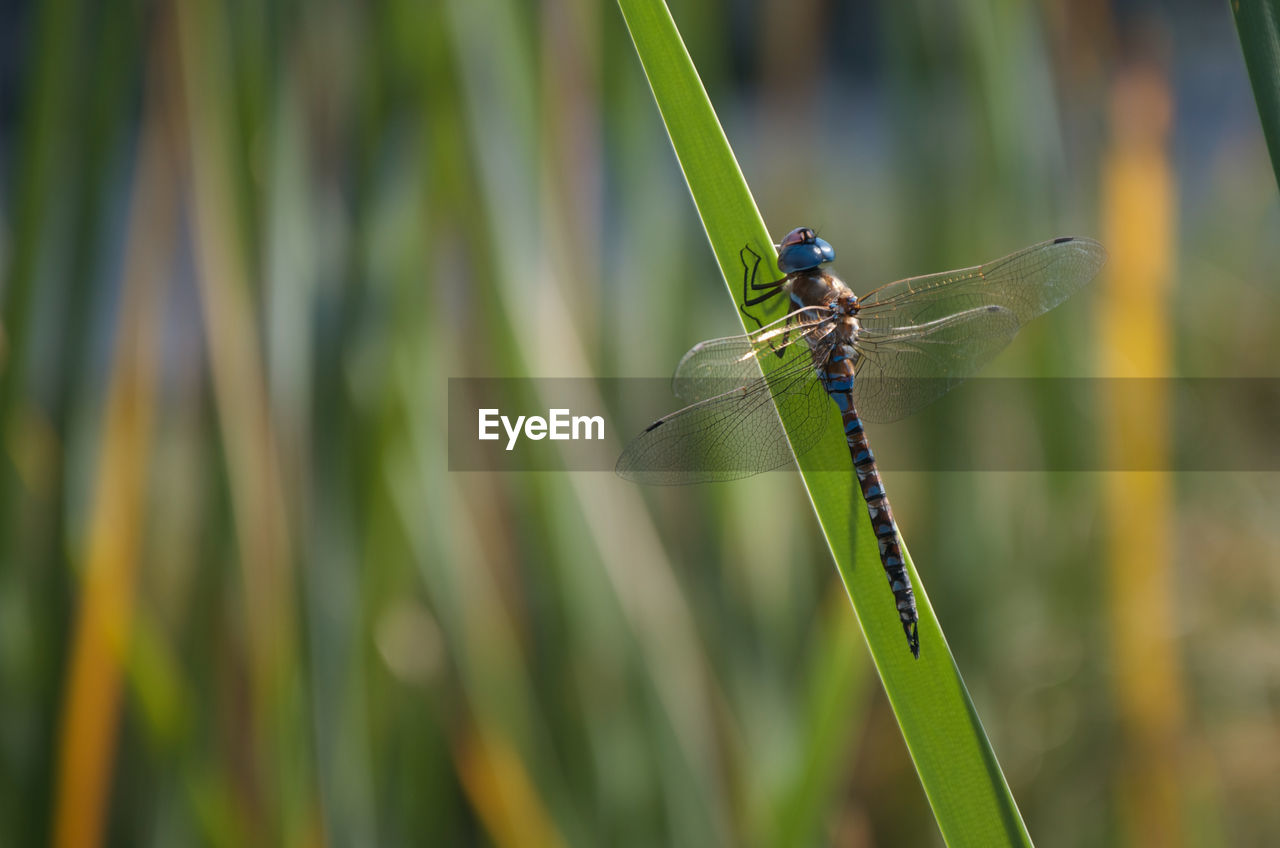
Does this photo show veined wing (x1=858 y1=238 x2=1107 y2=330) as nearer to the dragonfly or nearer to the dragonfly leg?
the dragonfly

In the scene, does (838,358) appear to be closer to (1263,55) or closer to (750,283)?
(750,283)

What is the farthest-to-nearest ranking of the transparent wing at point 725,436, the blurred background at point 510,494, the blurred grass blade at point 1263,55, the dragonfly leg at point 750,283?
1. the blurred background at point 510,494
2. the transparent wing at point 725,436
3. the dragonfly leg at point 750,283
4. the blurred grass blade at point 1263,55

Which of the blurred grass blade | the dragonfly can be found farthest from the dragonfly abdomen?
the blurred grass blade

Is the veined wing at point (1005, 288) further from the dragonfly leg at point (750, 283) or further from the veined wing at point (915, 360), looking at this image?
the dragonfly leg at point (750, 283)

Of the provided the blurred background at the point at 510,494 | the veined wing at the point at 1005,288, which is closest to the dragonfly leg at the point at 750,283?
the veined wing at the point at 1005,288

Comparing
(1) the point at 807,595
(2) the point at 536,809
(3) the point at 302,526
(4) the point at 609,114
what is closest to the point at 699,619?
(1) the point at 807,595

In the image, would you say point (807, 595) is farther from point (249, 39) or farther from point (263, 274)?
Answer: point (249, 39)

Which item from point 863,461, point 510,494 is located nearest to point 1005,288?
point 863,461
